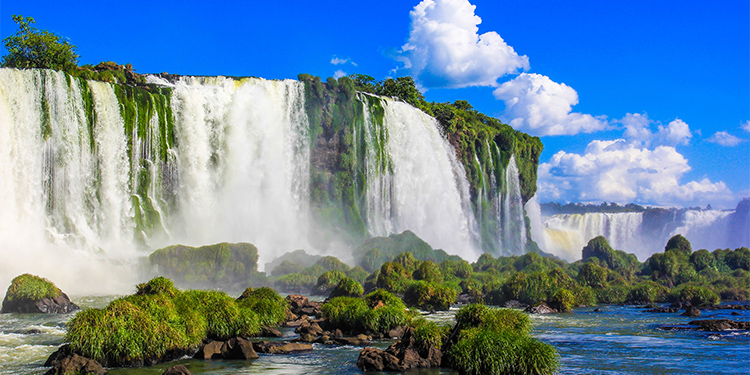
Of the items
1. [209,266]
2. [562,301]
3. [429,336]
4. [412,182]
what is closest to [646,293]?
[562,301]

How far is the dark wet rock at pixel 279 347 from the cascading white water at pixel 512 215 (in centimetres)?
6869

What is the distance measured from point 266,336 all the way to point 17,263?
25152 mm

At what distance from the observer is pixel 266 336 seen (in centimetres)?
2327

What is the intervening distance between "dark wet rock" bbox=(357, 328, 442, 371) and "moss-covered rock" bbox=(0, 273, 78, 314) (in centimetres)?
1813

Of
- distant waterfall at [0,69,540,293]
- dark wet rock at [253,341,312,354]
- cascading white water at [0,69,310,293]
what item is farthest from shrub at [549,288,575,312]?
cascading white water at [0,69,310,293]

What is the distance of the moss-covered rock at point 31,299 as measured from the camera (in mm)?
28781

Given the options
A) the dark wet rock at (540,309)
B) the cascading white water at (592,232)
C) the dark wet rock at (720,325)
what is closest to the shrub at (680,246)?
the dark wet rock at (540,309)

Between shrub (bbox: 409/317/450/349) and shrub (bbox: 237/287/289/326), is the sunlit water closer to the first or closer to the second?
shrub (bbox: 237/287/289/326)

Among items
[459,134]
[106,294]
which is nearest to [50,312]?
[106,294]

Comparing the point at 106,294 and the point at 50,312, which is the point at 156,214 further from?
the point at 50,312

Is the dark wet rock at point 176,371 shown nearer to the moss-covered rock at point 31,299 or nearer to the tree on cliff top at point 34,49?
the moss-covered rock at point 31,299

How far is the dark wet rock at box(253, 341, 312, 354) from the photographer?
19.9 metres

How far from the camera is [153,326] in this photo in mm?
18109

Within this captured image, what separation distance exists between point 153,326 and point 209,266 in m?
26.4
